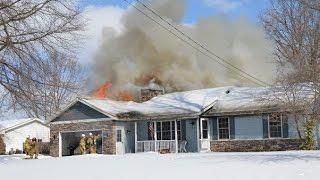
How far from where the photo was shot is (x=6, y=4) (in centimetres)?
1897

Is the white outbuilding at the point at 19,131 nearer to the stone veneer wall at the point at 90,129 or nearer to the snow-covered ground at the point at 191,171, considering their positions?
the stone veneer wall at the point at 90,129

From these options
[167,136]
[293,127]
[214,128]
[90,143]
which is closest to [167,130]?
[167,136]

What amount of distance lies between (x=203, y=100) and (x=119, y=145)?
586 centimetres

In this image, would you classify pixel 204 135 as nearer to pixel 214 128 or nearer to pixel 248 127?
pixel 214 128

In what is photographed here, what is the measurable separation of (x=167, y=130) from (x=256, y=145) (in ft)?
19.4

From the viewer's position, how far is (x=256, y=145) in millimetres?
29719

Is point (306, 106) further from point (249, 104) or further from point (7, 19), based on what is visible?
point (7, 19)

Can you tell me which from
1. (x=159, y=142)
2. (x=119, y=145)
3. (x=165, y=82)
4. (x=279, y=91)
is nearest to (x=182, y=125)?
(x=159, y=142)

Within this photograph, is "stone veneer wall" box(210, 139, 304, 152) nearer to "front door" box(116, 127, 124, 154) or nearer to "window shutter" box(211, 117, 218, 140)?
"window shutter" box(211, 117, 218, 140)

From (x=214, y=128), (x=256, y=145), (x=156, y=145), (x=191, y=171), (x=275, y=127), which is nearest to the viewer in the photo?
(x=191, y=171)

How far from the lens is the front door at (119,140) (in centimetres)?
3317

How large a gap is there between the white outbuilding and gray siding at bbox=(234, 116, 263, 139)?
25.7 m

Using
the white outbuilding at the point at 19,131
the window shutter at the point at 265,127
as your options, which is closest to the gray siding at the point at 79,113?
the window shutter at the point at 265,127

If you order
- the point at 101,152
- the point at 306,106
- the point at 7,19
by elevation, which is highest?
the point at 7,19
